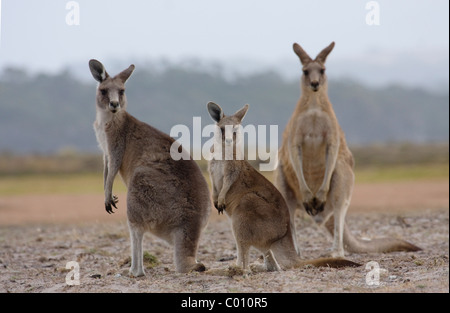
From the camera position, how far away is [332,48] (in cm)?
788

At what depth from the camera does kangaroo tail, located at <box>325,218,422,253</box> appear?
8117 millimetres

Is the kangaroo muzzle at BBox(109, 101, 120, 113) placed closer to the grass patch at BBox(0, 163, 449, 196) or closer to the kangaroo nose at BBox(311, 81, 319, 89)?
the kangaroo nose at BBox(311, 81, 319, 89)

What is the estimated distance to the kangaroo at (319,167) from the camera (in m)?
7.77

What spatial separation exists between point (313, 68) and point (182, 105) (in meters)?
150

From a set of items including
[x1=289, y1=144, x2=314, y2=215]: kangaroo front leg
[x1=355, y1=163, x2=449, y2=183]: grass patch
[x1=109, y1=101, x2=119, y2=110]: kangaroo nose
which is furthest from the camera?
[x1=355, y1=163, x2=449, y2=183]: grass patch

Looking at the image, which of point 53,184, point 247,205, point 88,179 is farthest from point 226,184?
point 88,179

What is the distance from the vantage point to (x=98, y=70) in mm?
7035

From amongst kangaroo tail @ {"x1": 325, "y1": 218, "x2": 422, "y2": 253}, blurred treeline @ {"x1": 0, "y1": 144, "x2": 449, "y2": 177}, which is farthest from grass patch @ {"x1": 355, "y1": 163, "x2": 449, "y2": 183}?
kangaroo tail @ {"x1": 325, "y1": 218, "x2": 422, "y2": 253}

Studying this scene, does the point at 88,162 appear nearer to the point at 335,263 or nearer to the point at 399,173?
the point at 399,173

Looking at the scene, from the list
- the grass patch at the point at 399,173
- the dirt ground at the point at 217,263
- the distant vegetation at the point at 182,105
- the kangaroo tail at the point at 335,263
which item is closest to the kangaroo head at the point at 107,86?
the dirt ground at the point at 217,263

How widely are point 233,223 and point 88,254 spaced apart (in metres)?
3.14

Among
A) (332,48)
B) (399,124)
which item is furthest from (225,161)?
(399,124)

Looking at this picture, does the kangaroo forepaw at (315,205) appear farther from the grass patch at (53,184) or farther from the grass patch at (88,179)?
the grass patch at (88,179)

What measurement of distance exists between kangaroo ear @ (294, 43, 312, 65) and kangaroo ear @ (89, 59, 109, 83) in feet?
8.00
